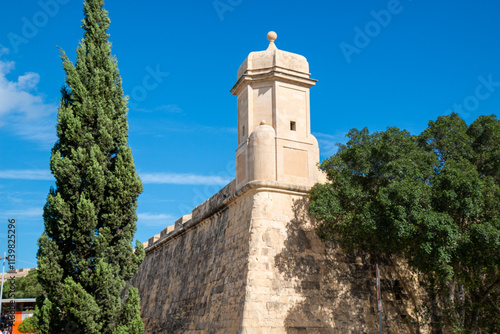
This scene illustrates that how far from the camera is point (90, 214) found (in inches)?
461

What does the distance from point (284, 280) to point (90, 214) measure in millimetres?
5511

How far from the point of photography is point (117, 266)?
39.0ft

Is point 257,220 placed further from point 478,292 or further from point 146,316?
point 146,316

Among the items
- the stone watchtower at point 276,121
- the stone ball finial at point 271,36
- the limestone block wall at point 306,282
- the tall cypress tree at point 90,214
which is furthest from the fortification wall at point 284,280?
the stone ball finial at point 271,36

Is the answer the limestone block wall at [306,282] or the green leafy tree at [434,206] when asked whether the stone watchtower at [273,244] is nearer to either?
the limestone block wall at [306,282]

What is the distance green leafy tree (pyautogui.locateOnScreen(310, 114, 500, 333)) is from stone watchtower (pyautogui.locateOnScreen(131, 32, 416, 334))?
0.87 meters

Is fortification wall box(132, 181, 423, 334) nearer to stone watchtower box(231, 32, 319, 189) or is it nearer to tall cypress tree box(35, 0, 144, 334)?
stone watchtower box(231, 32, 319, 189)

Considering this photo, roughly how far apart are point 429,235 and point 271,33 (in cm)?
872

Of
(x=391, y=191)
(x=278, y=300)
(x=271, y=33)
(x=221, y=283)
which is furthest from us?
(x=271, y=33)

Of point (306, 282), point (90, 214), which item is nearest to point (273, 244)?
point (306, 282)

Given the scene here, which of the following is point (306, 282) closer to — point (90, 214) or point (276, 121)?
point (276, 121)

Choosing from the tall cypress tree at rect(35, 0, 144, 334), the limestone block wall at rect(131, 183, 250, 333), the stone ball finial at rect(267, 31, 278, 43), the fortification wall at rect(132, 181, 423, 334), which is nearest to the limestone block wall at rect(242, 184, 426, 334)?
the fortification wall at rect(132, 181, 423, 334)

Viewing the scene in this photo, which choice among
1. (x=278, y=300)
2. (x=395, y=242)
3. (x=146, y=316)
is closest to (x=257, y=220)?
(x=278, y=300)

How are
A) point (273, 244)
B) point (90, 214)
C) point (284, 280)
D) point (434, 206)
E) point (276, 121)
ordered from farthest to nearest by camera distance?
point (276, 121) → point (273, 244) → point (284, 280) → point (434, 206) → point (90, 214)
